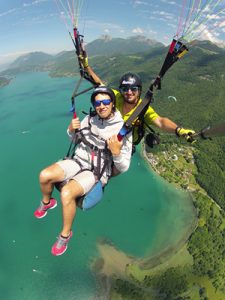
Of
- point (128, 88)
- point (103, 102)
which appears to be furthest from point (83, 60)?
point (103, 102)

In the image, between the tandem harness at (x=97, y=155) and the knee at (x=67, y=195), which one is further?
the tandem harness at (x=97, y=155)

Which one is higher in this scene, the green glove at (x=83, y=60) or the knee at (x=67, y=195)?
the green glove at (x=83, y=60)

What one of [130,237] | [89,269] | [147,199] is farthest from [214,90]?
[89,269]

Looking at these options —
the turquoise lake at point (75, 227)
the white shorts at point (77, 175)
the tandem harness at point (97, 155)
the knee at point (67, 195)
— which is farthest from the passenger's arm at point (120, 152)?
the turquoise lake at point (75, 227)

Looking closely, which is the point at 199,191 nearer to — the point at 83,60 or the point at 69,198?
the point at 83,60

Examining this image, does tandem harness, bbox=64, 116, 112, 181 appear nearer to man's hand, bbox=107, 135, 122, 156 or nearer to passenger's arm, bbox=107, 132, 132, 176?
passenger's arm, bbox=107, 132, 132, 176

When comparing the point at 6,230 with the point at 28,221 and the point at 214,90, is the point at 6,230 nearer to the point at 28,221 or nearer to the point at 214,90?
the point at 28,221

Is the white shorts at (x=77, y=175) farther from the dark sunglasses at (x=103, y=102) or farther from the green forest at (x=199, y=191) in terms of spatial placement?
the green forest at (x=199, y=191)
